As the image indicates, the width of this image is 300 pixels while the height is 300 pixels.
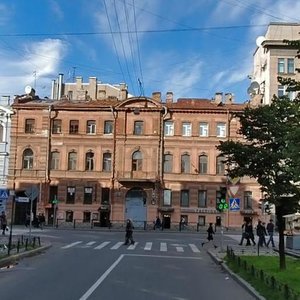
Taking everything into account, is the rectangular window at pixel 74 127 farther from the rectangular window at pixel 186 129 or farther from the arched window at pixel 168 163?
the rectangular window at pixel 186 129

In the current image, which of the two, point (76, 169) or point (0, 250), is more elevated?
point (76, 169)

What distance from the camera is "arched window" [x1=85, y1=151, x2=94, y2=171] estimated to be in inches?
2463

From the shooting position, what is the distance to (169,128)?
6272 cm

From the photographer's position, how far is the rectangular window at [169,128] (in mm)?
62656

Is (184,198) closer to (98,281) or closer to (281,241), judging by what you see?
(281,241)

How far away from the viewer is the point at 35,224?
5472 centimetres

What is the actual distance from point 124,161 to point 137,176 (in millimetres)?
2440

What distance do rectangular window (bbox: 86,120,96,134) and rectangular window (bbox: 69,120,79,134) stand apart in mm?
1182

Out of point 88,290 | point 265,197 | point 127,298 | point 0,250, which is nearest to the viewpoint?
point 127,298

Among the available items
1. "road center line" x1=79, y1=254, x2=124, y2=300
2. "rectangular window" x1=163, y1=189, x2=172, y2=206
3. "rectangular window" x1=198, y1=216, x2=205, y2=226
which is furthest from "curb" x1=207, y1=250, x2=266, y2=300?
"rectangular window" x1=163, y1=189, x2=172, y2=206

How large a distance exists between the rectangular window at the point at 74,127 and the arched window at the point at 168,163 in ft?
35.0

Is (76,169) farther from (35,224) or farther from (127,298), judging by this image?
(127,298)

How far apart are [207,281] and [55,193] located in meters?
48.2

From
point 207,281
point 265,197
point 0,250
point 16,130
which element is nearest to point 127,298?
point 207,281
